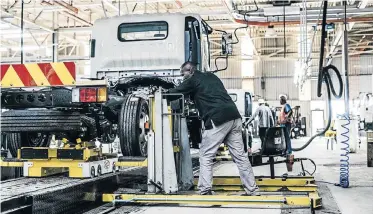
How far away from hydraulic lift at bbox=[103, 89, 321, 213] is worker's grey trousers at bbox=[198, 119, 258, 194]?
220mm

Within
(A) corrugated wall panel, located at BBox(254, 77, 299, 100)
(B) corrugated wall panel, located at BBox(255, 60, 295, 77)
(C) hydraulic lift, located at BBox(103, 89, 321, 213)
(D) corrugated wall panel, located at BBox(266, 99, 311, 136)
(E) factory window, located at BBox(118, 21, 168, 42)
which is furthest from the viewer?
(A) corrugated wall panel, located at BBox(254, 77, 299, 100)

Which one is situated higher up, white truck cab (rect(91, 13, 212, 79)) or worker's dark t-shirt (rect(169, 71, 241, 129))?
white truck cab (rect(91, 13, 212, 79))

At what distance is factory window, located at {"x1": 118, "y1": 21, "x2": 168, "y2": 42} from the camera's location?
23.4 feet

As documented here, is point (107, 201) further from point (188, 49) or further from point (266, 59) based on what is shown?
point (266, 59)

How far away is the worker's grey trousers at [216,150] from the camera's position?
17.0ft

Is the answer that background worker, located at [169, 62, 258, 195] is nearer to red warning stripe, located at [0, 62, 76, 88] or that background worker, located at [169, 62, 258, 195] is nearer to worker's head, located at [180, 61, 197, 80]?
worker's head, located at [180, 61, 197, 80]

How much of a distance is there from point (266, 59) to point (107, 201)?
1083 inches

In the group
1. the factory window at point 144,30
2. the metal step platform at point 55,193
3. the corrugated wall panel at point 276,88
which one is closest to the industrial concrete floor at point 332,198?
the metal step platform at point 55,193

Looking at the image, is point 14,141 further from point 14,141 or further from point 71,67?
point 71,67

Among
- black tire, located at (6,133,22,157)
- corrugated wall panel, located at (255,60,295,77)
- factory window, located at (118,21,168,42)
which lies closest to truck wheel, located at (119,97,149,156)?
black tire, located at (6,133,22,157)

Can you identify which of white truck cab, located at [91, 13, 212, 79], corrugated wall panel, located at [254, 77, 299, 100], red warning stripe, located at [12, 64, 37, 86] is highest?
corrugated wall panel, located at [254, 77, 299, 100]

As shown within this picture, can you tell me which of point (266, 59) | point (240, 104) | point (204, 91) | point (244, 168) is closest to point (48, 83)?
point (204, 91)

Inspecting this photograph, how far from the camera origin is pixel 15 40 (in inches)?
910

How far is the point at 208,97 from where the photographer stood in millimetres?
5176
